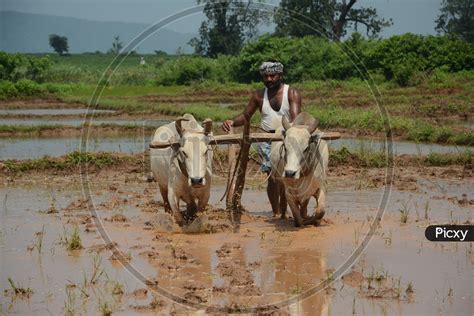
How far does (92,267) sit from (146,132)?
39.8ft

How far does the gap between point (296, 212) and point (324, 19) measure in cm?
3534

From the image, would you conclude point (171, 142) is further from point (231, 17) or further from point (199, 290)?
point (231, 17)

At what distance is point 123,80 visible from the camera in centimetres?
3819

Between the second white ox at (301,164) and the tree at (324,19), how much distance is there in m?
31.3

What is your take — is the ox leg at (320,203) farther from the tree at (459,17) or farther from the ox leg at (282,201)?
the tree at (459,17)

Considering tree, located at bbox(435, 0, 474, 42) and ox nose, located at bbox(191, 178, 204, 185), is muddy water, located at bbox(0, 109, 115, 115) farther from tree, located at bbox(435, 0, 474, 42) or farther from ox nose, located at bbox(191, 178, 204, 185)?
tree, located at bbox(435, 0, 474, 42)

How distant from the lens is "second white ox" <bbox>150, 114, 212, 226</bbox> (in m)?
7.87

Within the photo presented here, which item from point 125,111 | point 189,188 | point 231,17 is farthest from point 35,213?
point 231,17

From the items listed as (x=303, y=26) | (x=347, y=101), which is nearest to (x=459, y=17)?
(x=303, y=26)

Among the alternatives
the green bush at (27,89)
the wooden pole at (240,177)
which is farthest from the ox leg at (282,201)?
the green bush at (27,89)

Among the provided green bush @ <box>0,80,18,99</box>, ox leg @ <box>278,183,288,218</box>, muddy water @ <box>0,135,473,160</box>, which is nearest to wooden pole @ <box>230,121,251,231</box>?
ox leg @ <box>278,183,288,218</box>

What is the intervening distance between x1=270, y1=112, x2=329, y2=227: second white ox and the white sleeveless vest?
0.69 ft

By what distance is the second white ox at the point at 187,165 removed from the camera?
310 inches

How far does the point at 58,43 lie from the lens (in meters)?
94.2
